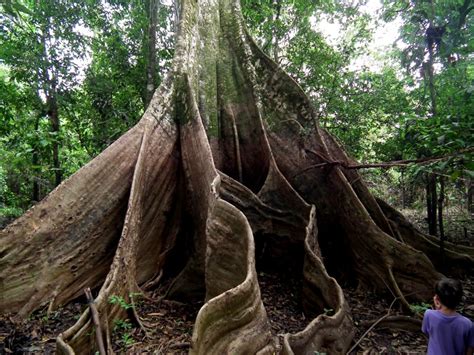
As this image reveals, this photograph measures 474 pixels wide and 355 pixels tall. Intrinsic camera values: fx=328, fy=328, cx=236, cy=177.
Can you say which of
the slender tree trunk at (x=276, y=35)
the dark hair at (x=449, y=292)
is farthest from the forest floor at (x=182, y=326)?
the slender tree trunk at (x=276, y=35)

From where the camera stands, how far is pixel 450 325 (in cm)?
211

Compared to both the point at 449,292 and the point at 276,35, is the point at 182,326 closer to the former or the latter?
the point at 449,292

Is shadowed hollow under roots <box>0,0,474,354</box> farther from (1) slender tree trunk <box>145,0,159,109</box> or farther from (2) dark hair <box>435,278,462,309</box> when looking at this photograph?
(1) slender tree trunk <box>145,0,159,109</box>

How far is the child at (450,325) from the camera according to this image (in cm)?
207

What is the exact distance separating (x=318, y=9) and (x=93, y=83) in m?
5.88

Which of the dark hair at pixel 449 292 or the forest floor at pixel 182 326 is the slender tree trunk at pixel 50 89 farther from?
the dark hair at pixel 449 292

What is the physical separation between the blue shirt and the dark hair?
0.09 meters

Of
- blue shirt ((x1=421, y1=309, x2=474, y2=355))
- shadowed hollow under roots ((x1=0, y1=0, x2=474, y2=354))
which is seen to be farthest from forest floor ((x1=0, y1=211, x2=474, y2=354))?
blue shirt ((x1=421, y1=309, x2=474, y2=355))

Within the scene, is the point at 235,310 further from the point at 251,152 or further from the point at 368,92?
the point at 368,92

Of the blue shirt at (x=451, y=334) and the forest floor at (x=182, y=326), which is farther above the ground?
the blue shirt at (x=451, y=334)

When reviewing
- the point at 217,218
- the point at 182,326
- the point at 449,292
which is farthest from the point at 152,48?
the point at 449,292

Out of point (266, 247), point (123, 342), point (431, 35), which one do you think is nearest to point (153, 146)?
point (266, 247)

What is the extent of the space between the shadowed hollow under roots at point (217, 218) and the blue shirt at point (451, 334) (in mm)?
888

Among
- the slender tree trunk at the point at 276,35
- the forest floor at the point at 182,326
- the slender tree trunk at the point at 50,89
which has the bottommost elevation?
the forest floor at the point at 182,326
